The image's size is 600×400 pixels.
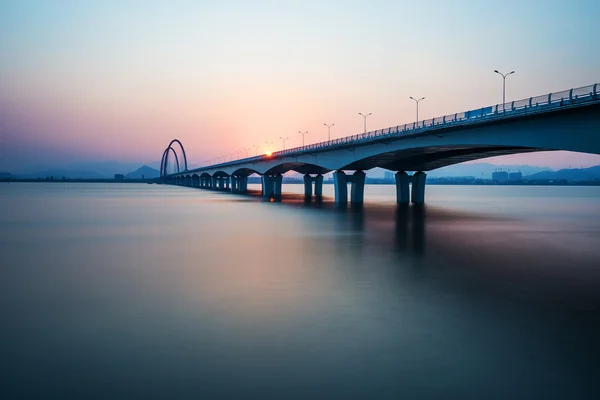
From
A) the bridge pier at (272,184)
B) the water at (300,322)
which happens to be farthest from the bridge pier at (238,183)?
the water at (300,322)

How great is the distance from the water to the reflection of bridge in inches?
358

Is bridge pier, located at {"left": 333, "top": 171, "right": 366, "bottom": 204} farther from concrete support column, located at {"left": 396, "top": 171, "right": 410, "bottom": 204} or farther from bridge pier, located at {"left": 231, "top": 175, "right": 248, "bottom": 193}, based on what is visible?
bridge pier, located at {"left": 231, "top": 175, "right": 248, "bottom": 193}

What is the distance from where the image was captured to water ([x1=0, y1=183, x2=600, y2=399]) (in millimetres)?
9759

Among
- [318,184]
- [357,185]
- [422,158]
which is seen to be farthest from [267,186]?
[422,158]

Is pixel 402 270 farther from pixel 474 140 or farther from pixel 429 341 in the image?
pixel 474 140

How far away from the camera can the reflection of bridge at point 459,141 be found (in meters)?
33.0

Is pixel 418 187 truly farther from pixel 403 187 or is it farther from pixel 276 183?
pixel 276 183

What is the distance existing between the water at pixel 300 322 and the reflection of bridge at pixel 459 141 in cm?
910

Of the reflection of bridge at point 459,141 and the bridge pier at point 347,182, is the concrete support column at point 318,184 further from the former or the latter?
the bridge pier at point 347,182

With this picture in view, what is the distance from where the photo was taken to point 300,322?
47.1 feet

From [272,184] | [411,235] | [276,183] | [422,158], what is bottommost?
[411,235]

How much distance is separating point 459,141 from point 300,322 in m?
38.2

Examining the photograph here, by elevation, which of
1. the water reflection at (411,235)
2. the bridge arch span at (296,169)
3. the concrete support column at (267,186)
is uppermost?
the bridge arch span at (296,169)

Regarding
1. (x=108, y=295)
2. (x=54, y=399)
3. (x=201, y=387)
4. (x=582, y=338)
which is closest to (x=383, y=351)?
(x=201, y=387)
